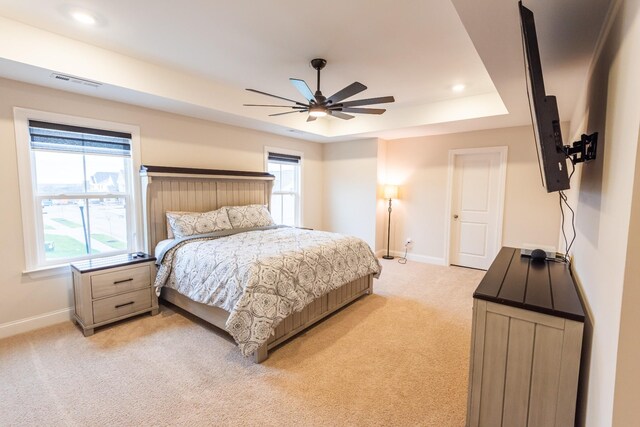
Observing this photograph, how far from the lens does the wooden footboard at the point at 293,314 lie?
8.57 ft

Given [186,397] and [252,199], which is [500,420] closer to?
[186,397]

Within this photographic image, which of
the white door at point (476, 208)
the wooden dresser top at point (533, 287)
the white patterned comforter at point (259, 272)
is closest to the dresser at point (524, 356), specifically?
the wooden dresser top at point (533, 287)

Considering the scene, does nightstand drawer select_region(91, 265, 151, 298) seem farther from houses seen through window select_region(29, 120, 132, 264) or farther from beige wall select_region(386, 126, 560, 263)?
beige wall select_region(386, 126, 560, 263)

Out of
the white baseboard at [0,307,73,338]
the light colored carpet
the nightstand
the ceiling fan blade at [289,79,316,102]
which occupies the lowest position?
the light colored carpet

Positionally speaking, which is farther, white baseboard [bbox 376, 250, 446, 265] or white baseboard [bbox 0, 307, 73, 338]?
white baseboard [bbox 376, 250, 446, 265]

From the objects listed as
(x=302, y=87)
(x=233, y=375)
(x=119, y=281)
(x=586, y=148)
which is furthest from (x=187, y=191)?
(x=586, y=148)

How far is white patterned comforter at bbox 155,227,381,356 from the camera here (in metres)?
2.35

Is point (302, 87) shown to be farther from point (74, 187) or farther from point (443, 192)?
point (443, 192)

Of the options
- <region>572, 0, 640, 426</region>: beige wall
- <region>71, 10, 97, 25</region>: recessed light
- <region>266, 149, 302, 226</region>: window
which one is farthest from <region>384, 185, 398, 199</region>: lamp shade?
<region>71, 10, 97, 25</region>: recessed light

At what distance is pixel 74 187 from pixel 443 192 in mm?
5203

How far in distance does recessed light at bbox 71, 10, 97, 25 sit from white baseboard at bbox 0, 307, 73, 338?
272 cm

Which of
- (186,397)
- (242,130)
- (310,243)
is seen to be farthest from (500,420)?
(242,130)

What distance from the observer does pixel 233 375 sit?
2270 millimetres

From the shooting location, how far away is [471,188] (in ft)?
16.6
